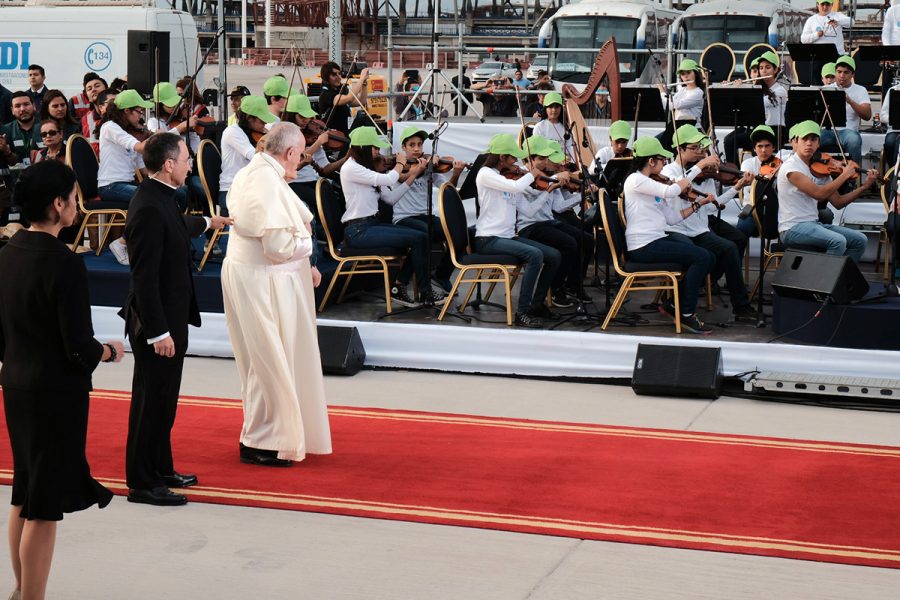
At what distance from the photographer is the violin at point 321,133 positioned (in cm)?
1031

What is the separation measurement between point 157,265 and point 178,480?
1.02 m

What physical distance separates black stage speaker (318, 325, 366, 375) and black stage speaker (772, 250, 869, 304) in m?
2.70

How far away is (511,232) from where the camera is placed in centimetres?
898

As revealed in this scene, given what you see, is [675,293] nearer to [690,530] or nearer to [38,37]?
[690,530]

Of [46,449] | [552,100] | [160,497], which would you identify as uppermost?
[552,100]

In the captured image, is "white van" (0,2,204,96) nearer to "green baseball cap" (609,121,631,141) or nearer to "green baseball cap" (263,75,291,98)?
"green baseball cap" (263,75,291,98)

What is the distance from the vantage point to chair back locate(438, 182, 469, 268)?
8.86 meters

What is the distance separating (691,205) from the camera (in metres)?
8.84

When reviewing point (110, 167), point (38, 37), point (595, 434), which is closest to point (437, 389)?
point (595, 434)

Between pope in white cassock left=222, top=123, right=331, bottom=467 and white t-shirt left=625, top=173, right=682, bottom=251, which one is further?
white t-shirt left=625, top=173, right=682, bottom=251

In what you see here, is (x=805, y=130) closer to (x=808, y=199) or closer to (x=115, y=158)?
(x=808, y=199)

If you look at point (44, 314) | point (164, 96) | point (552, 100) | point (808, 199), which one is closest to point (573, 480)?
point (44, 314)

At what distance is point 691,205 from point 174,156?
4.39m

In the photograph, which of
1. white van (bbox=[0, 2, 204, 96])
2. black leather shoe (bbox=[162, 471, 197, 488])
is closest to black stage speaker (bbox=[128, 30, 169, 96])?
white van (bbox=[0, 2, 204, 96])
